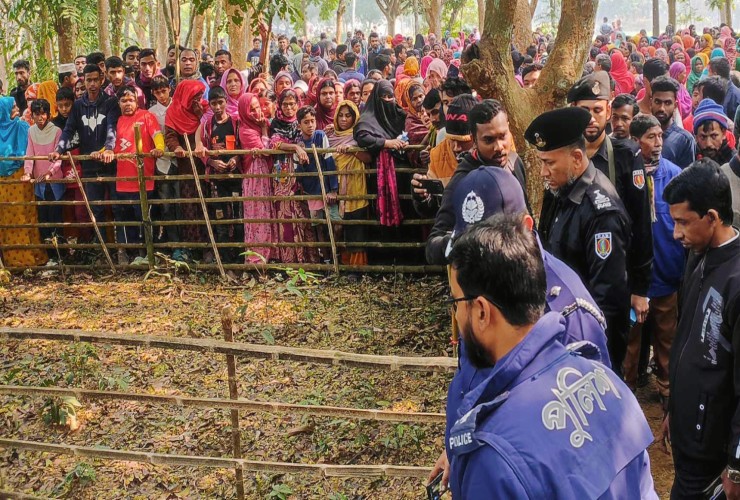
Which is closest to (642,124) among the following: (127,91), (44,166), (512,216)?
(512,216)

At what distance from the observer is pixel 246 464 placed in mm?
3727

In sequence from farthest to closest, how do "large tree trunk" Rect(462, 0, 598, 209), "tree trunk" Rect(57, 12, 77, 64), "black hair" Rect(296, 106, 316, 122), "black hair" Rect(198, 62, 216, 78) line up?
"tree trunk" Rect(57, 12, 77, 64) → "black hair" Rect(198, 62, 216, 78) → "black hair" Rect(296, 106, 316, 122) → "large tree trunk" Rect(462, 0, 598, 209)

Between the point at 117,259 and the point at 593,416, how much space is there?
24.8ft

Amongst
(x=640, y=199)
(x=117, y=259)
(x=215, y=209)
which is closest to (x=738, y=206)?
(x=640, y=199)

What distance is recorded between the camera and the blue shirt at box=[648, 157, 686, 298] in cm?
452

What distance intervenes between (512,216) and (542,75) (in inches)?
176

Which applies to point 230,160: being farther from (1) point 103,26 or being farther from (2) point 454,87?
(1) point 103,26

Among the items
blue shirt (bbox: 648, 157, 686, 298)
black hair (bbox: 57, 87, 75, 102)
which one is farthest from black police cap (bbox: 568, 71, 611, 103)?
black hair (bbox: 57, 87, 75, 102)

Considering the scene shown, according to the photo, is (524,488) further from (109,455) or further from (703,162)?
(109,455)

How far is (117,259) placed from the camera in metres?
8.30

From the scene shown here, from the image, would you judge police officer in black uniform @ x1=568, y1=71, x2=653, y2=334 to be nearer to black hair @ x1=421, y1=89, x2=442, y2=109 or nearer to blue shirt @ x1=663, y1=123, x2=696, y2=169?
blue shirt @ x1=663, y1=123, x2=696, y2=169

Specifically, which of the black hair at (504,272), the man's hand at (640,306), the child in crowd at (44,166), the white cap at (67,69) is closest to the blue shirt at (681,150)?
the man's hand at (640,306)

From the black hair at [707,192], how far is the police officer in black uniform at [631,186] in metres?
0.90

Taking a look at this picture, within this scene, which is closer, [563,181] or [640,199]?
[563,181]
